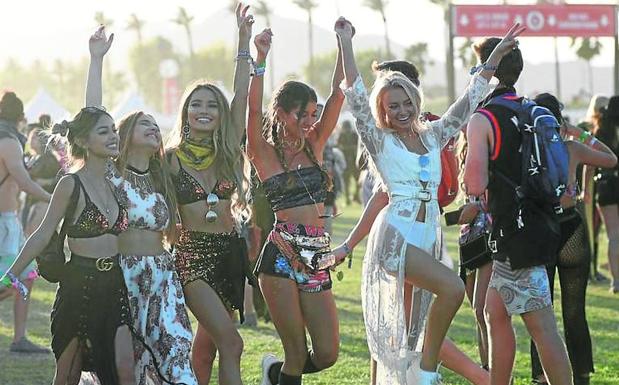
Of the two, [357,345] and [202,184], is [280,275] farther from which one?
[357,345]

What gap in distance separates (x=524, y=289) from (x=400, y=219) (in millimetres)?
726

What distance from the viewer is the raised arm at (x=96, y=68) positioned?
282 inches

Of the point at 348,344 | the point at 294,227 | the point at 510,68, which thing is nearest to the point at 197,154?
the point at 294,227

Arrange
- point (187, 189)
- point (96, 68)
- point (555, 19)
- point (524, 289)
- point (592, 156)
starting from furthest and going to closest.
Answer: point (555, 19)
point (592, 156)
point (96, 68)
point (187, 189)
point (524, 289)

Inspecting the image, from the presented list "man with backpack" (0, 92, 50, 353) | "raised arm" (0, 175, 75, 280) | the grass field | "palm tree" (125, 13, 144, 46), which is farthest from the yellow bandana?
"palm tree" (125, 13, 144, 46)

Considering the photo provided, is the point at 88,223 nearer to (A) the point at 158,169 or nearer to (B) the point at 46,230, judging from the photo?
(B) the point at 46,230

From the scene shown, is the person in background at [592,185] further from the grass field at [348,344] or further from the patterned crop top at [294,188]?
the patterned crop top at [294,188]

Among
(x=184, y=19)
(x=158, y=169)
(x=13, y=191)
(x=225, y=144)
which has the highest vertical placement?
(x=184, y=19)

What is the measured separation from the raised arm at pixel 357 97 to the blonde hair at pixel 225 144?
0.73 meters

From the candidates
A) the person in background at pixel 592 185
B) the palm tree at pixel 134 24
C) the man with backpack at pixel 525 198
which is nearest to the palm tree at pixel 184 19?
the palm tree at pixel 134 24

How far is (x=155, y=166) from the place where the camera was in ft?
22.7

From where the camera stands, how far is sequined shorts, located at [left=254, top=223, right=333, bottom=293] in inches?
264

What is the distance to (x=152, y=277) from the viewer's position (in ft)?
22.0

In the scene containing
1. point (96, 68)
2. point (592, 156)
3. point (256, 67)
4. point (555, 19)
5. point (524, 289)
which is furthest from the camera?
point (555, 19)
